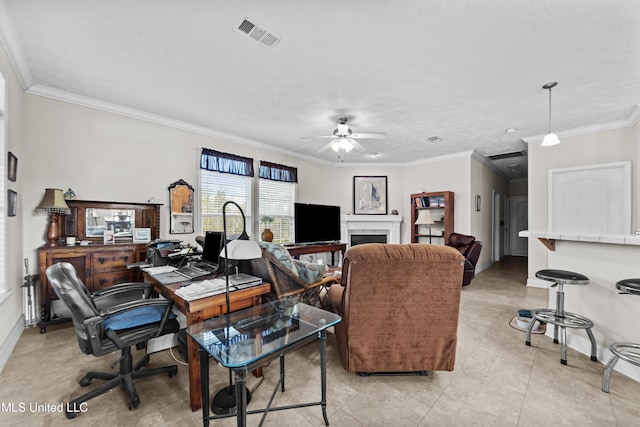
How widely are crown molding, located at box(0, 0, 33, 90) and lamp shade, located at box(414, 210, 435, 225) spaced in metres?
6.32

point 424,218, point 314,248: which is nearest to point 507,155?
point 424,218

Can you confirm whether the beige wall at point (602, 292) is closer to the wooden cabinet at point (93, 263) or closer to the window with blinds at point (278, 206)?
the window with blinds at point (278, 206)

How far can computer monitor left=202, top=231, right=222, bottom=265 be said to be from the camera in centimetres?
241

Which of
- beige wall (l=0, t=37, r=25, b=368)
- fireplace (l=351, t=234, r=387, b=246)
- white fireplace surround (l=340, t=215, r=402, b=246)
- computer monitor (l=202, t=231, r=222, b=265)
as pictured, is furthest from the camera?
fireplace (l=351, t=234, r=387, b=246)

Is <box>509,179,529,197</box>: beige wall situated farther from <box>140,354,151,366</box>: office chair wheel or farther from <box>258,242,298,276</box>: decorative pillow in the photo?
<box>140,354,151,366</box>: office chair wheel

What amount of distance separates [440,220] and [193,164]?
17.0 ft

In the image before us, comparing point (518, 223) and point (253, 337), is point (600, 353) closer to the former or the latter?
point (253, 337)

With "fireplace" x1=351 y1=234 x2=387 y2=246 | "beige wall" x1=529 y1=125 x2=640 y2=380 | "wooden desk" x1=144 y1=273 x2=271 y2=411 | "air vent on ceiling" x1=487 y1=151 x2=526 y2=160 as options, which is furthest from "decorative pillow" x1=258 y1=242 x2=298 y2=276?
"air vent on ceiling" x1=487 y1=151 x2=526 y2=160

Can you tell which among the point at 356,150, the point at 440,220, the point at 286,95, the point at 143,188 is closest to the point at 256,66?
the point at 286,95

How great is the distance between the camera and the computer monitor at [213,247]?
2414 mm

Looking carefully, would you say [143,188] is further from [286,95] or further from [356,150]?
[356,150]

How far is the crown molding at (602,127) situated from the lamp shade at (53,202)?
6.78 metres

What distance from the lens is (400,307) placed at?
1951 mm

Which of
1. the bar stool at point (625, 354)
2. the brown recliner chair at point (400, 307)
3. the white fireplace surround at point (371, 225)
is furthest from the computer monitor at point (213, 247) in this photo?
the white fireplace surround at point (371, 225)
